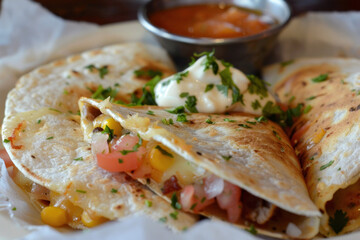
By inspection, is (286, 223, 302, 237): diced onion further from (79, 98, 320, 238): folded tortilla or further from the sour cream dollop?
the sour cream dollop

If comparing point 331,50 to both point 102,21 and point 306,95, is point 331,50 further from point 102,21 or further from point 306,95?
point 102,21

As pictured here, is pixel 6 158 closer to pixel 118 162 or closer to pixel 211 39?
pixel 118 162

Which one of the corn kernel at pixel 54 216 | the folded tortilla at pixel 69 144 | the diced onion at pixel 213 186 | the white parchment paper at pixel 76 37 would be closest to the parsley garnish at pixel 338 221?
the diced onion at pixel 213 186

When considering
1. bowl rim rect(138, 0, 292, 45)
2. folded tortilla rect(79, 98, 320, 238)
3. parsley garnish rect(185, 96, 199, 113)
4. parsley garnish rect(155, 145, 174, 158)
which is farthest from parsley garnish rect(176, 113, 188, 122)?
bowl rim rect(138, 0, 292, 45)

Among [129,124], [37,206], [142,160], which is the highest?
[129,124]

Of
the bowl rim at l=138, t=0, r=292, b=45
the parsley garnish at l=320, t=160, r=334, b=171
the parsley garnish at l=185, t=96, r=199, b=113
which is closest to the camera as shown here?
the parsley garnish at l=320, t=160, r=334, b=171

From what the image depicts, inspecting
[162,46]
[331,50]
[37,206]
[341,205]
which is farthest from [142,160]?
[331,50]

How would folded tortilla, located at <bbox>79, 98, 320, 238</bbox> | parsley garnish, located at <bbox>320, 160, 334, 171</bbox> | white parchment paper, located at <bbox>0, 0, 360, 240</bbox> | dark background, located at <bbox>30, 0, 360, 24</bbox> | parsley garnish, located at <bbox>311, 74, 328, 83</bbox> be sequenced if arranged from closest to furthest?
folded tortilla, located at <bbox>79, 98, 320, 238</bbox>
parsley garnish, located at <bbox>320, 160, 334, 171</bbox>
parsley garnish, located at <bbox>311, 74, 328, 83</bbox>
white parchment paper, located at <bbox>0, 0, 360, 240</bbox>
dark background, located at <bbox>30, 0, 360, 24</bbox>

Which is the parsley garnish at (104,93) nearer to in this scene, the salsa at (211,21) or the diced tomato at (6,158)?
the diced tomato at (6,158)
